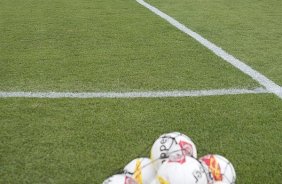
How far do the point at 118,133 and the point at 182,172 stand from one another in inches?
46.8

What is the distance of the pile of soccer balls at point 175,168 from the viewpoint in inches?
92.4

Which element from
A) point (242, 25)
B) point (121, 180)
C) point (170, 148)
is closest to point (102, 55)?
point (242, 25)

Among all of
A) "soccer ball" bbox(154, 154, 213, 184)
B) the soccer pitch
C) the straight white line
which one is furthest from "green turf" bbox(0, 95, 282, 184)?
"soccer ball" bbox(154, 154, 213, 184)

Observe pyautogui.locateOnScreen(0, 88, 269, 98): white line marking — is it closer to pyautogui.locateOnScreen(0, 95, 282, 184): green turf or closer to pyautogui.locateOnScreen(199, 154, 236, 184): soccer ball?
pyautogui.locateOnScreen(0, 95, 282, 184): green turf

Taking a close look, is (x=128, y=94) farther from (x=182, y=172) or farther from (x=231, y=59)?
(x=182, y=172)

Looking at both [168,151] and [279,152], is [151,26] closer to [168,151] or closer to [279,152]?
[279,152]

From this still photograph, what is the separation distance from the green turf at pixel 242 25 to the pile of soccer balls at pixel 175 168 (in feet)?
7.11

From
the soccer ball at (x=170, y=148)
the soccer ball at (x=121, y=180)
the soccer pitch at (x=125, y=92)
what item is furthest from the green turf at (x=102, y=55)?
the soccer ball at (x=121, y=180)

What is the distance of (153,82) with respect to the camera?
4461mm

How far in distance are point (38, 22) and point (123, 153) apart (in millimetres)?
3975

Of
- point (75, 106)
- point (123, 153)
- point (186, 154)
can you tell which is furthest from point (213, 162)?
point (75, 106)

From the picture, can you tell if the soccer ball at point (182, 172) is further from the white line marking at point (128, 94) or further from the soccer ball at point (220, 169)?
the white line marking at point (128, 94)

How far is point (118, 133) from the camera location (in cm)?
347

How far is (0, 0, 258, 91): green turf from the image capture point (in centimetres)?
445
